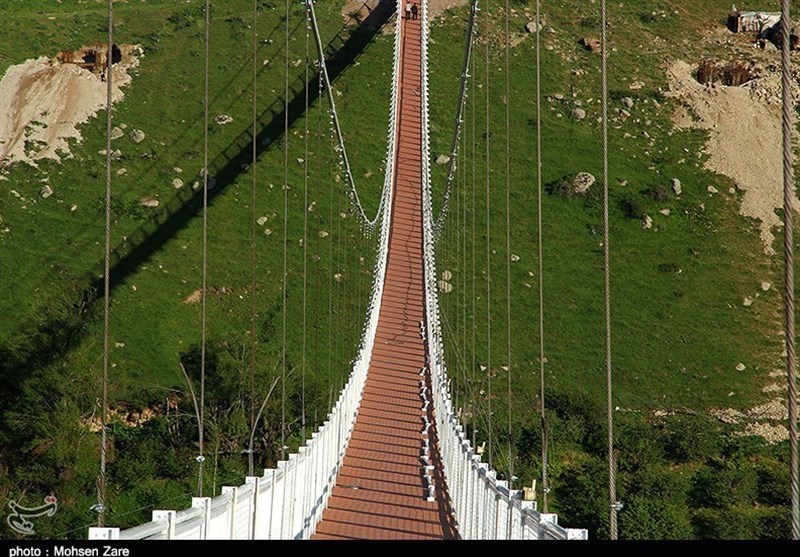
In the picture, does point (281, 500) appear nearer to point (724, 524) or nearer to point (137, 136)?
point (724, 524)

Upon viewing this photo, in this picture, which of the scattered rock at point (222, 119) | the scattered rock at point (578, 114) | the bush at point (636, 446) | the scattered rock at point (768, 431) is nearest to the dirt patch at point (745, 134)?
the scattered rock at point (578, 114)

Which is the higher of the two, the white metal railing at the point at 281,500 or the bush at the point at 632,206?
the bush at the point at 632,206

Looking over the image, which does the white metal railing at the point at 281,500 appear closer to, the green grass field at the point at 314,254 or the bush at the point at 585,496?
the bush at the point at 585,496

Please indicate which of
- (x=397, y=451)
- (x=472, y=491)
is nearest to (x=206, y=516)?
(x=472, y=491)

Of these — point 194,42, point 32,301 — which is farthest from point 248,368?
point 194,42

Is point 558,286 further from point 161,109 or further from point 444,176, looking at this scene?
point 161,109

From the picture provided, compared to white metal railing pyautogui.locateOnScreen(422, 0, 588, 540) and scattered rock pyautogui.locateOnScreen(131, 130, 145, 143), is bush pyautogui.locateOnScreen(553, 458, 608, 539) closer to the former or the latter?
white metal railing pyautogui.locateOnScreen(422, 0, 588, 540)

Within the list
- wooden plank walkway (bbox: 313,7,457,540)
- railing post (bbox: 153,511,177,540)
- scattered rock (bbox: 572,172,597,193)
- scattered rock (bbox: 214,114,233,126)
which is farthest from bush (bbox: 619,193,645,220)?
railing post (bbox: 153,511,177,540)
